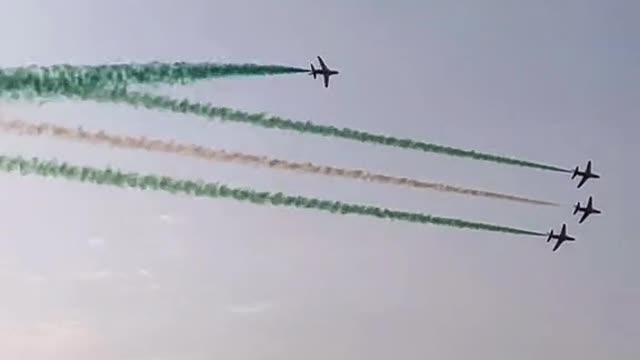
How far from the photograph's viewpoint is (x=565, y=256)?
12.8 ft

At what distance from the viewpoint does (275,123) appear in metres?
3.56

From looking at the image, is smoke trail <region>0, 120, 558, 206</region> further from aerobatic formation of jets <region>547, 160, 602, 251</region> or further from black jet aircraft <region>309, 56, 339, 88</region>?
black jet aircraft <region>309, 56, 339, 88</region>

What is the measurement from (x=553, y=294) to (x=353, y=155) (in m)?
0.93

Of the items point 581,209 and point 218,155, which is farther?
point 581,209

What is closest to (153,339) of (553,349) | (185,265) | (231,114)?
(185,265)

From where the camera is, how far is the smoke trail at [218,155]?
326cm

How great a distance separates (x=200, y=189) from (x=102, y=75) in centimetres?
49

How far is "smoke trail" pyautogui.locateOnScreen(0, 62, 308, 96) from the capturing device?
325 cm

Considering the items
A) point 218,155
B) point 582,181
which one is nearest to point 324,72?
point 218,155

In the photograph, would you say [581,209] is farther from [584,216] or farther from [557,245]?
[557,245]

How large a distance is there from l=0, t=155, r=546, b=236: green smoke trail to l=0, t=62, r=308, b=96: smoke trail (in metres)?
0.23

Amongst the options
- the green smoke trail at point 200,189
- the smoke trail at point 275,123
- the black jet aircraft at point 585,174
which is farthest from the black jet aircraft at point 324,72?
the black jet aircraft at point 585,174

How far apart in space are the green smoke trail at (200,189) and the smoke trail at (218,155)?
0.09 metres

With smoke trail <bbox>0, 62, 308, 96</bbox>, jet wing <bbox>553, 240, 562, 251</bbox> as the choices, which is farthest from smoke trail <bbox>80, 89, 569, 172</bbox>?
jet wing <bbox>553, 240, 562, 251</bbox>
